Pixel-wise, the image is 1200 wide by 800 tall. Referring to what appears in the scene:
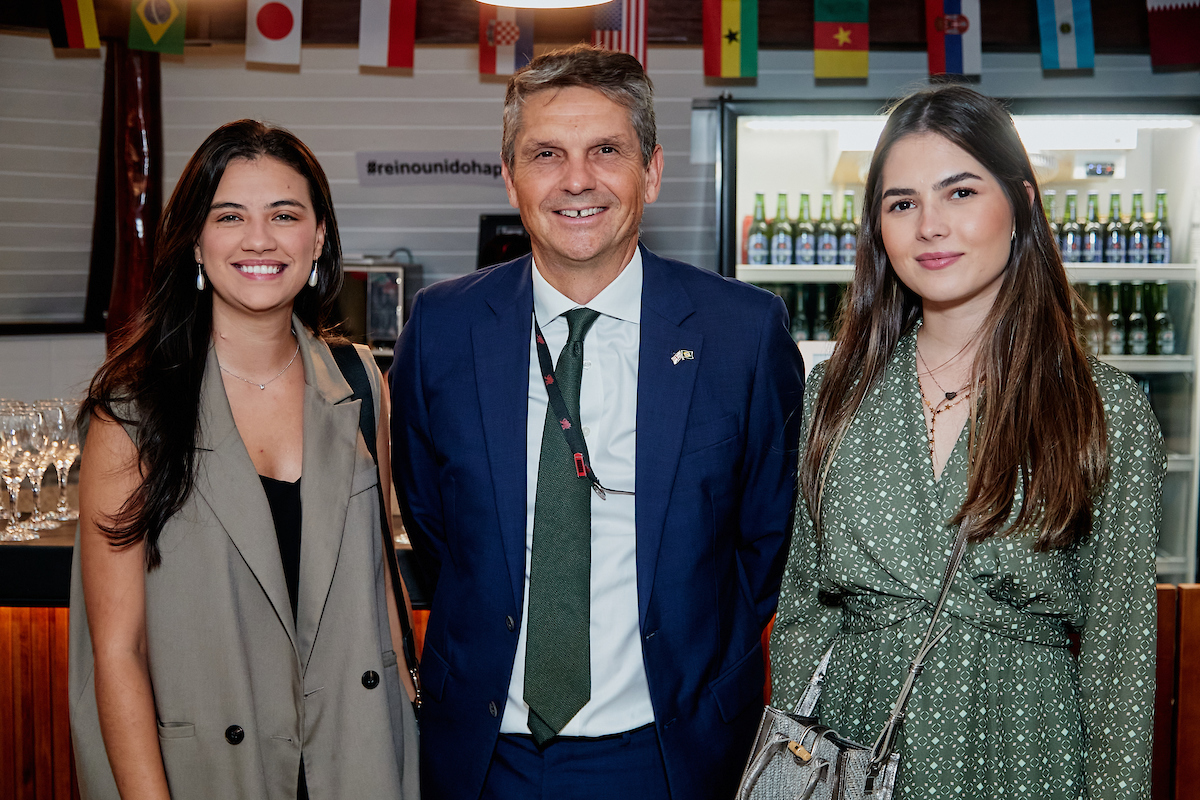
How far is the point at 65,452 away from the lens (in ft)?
8.61

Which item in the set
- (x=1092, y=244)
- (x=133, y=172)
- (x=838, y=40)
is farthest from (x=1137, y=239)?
(x=133, y=172)

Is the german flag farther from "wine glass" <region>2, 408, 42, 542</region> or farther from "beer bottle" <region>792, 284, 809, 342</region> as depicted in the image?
"beer bottle" <region>792, 284, 809, 342</region>

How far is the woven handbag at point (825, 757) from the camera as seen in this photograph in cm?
144

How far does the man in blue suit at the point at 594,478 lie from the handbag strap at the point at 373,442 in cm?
9

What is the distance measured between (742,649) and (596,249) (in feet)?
2.60

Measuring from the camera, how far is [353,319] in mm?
4656

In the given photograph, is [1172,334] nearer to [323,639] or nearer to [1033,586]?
[1033,586]

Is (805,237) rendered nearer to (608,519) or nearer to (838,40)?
(838,40)

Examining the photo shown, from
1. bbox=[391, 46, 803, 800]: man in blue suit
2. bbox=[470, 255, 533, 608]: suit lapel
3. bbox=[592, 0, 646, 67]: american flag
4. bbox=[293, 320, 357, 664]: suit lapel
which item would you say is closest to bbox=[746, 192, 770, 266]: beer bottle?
bbox=[592, 0, 646, 67]: american flag

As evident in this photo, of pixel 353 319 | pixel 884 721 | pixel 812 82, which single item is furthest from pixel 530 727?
pixel 812 82

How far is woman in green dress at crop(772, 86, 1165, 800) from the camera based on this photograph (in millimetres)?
1474

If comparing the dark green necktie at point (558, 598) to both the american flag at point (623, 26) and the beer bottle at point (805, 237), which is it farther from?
the american flag at point (623, 26)

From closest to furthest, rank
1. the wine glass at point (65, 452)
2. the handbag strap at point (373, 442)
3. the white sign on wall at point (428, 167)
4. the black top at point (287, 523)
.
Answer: the black top at point (287, 523) → the handbag strap at point (373, 442) → the wine glass at point (65, 452) → the white sign on wall at point (428, 167)

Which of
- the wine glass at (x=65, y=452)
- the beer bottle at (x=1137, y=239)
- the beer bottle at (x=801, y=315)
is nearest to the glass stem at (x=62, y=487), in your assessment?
the wine glass at (x=65, y=452)
